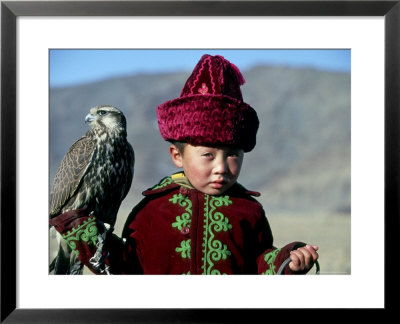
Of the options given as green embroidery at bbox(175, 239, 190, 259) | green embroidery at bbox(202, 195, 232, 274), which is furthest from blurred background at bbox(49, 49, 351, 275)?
green embroidery at bbox(175, 239, 190, 259)

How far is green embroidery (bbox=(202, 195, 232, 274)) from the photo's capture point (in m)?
1.84

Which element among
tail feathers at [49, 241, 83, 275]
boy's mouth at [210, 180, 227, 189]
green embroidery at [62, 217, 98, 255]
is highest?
boy's mouth at [210, 180, 227, 189]

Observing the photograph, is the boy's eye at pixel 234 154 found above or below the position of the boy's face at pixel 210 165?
above

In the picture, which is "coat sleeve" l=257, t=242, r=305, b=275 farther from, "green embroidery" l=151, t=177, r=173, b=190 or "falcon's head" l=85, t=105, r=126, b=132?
"falcon's head" l=85, t=105, r=126, b=132

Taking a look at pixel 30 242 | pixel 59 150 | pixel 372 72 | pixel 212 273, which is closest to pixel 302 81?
pixel 372 72

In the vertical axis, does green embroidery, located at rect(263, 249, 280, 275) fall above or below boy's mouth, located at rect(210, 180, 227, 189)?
below

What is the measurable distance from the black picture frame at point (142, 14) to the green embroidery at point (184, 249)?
0.18 m

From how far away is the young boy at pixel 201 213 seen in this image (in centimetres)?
181

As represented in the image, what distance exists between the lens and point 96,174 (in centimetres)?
196

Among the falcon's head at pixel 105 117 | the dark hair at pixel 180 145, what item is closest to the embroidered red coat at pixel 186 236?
the dark hair at pixel 180 145

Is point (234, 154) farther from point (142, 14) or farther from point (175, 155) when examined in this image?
point (142, 14)

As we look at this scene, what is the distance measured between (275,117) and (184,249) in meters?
0.51

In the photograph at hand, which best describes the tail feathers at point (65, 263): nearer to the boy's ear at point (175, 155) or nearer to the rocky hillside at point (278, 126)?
the rocky hillside at point (278, 126)

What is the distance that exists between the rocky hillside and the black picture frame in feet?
0.44
